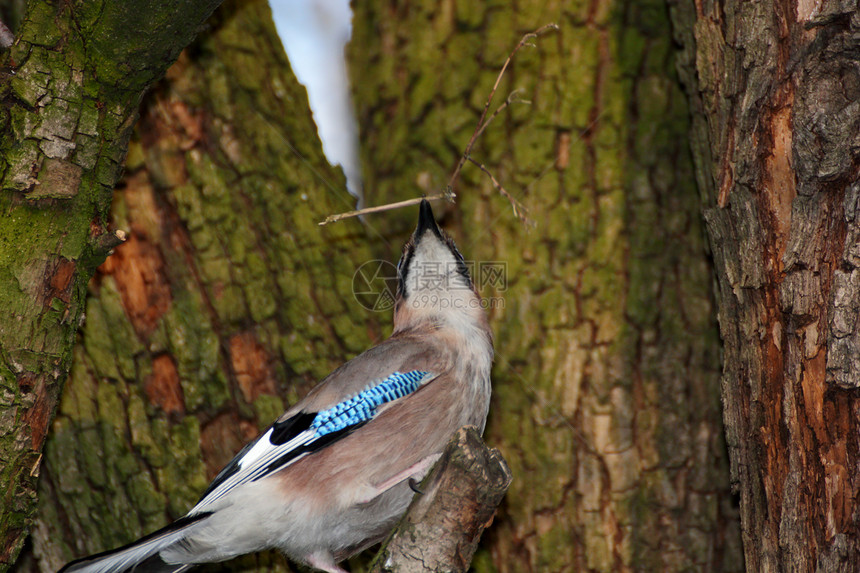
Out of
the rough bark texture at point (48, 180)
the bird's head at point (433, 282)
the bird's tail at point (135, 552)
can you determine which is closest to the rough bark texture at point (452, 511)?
the bird's tail at point (135, 552)

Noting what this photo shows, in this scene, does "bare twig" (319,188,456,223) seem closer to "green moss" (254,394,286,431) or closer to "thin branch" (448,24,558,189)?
"thin branch" (448,24,558,189)

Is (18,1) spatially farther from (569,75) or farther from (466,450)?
(466,450)

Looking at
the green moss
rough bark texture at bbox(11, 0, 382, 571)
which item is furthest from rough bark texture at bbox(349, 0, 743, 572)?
the green moss

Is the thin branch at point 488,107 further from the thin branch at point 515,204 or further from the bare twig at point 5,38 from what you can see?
the bare twig at point 5,38

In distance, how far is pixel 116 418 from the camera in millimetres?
3686

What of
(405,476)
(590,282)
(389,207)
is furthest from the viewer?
(389,207)

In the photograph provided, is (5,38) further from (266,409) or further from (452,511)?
(452,511)

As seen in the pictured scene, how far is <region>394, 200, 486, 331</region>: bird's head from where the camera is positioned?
3.98 m

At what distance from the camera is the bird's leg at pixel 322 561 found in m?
3.56

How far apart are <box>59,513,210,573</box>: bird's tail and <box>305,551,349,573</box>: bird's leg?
0.54 m

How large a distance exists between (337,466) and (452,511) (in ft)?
2.78

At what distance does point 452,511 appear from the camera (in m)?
2.77

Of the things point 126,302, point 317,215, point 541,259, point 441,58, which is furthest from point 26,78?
point 541,259

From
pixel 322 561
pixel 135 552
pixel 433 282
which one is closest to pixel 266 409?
pixel 322 561
